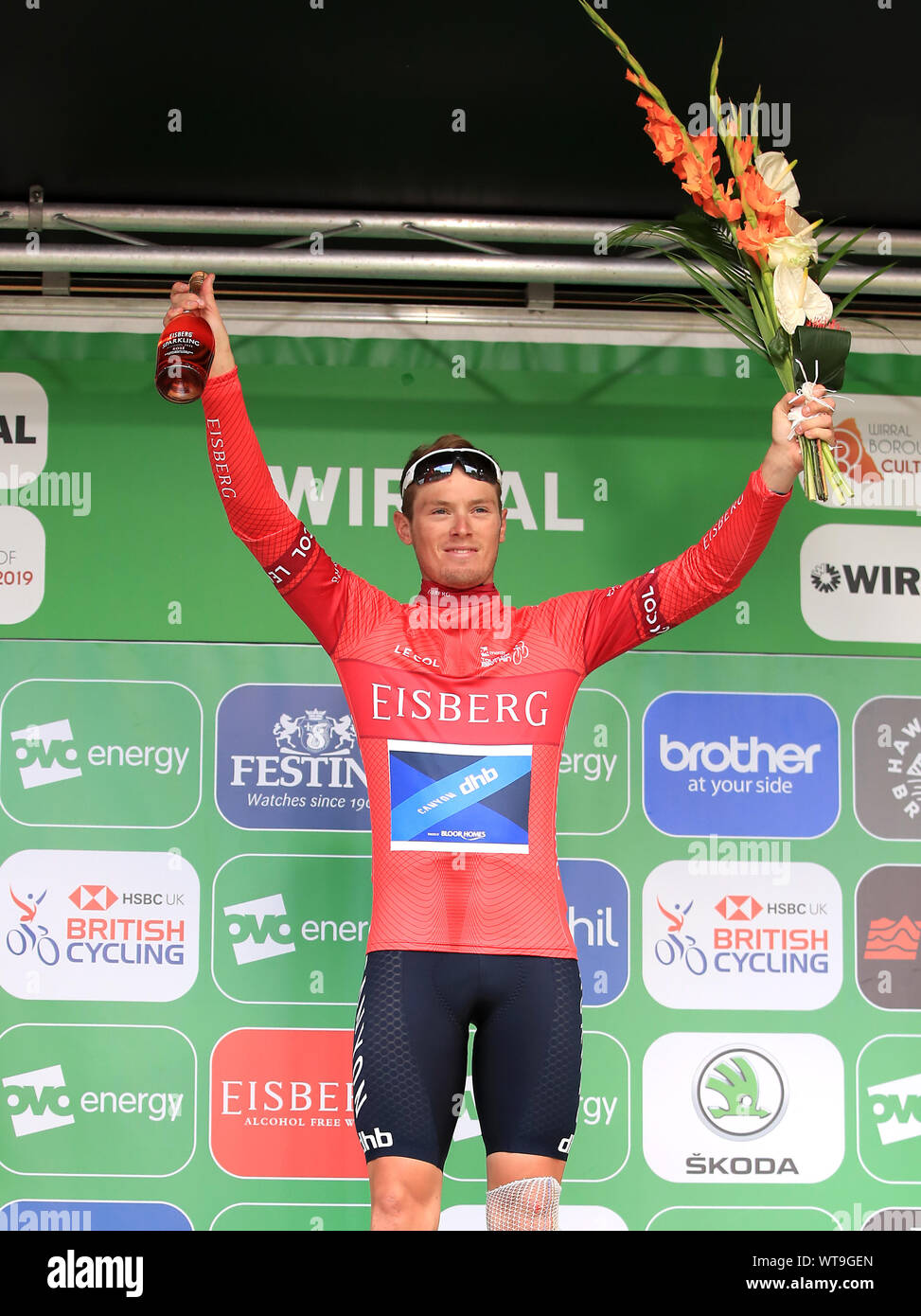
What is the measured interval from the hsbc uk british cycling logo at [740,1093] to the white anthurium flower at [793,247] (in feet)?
6.76

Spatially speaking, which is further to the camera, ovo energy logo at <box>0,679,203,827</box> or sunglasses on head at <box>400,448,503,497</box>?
ovo energy logo at <box>0,679,203,827</box>

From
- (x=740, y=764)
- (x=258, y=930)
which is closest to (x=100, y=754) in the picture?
(x=258, y=930)

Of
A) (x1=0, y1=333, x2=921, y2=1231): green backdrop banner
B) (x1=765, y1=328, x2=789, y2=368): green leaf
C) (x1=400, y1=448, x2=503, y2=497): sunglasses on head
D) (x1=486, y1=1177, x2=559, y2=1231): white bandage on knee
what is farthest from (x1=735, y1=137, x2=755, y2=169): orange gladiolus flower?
(x1=486, y1=1177, x2=559, y2=1231): white bandage on knee

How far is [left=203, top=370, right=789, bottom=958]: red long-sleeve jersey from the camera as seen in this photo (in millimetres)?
2410

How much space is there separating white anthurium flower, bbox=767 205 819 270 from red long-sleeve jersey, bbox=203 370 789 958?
43 centimetres

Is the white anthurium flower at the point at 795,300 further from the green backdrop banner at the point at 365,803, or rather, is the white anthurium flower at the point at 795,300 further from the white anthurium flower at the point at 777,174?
the green backdrop banner at the point at 365,803

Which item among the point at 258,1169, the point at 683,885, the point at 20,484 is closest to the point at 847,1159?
the point at 683,885

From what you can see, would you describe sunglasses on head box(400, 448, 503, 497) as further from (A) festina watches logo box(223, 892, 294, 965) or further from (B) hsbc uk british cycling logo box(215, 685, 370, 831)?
(A) festina watches logo box(223, 892, 294, 965)

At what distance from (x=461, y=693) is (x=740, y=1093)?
5.48ft

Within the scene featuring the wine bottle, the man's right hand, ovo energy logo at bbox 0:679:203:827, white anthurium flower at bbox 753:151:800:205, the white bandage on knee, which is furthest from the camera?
ovo energy logo at bbox 0:679:203:827

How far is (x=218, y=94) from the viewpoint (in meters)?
3.05

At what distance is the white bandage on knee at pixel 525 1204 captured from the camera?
2223 millimetres

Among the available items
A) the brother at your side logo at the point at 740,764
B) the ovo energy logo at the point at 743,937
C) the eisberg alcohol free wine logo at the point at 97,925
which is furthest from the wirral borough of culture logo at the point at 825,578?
the eisberg alcohol free wine logo at the point at 97,925
